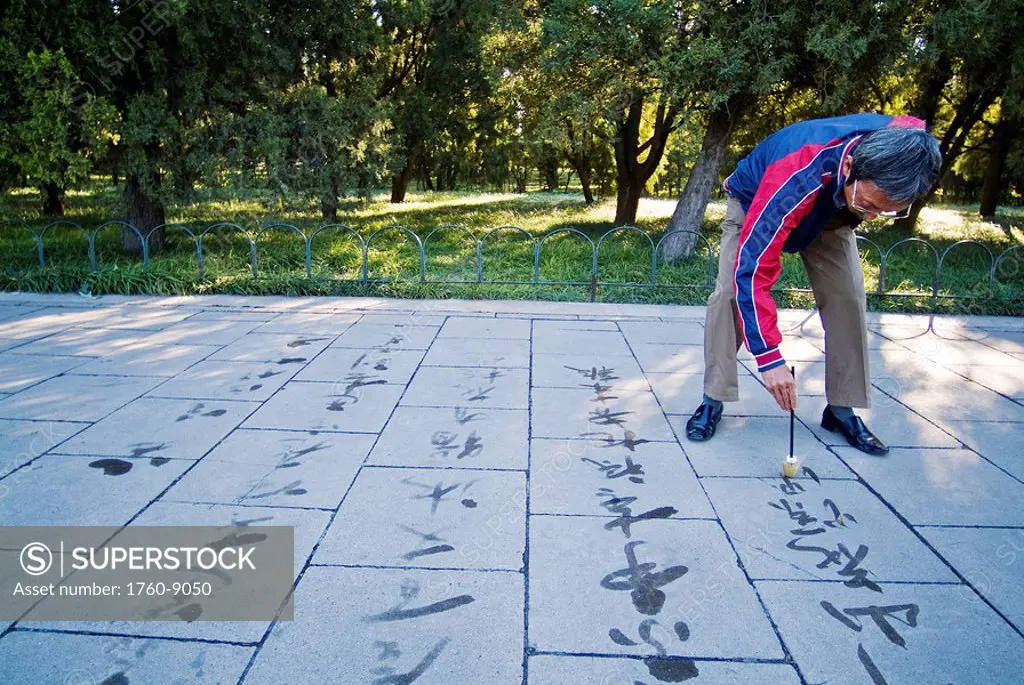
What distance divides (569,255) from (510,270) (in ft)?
4.14

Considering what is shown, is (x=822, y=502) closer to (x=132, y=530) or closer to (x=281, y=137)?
(x=132, y=530)

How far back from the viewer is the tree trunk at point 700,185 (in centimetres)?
979

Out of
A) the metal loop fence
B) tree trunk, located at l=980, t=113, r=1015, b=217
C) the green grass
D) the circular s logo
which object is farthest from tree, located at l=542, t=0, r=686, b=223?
tree trunk, located at l=980, t=113, r=1015, b=217

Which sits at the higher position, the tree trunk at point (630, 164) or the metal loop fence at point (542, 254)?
the tree trunk at point (630, 164)

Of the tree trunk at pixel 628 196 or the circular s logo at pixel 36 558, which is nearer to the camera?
the circular s logo at pixel 36 558

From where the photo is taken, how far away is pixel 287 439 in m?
3.68

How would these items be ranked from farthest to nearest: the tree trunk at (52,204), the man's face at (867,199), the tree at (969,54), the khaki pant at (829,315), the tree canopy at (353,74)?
the tree trunk at (52,204), the tree at (969,54), the tree canopy at (353,74), the khaki pant at (829,315), the man's face at (867,199)

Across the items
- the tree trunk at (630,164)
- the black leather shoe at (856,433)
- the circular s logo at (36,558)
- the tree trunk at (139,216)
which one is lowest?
the circular s logo at (36,558)

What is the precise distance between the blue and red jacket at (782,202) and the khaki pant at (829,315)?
67cm

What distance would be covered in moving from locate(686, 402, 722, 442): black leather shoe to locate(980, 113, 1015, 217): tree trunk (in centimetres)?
1582

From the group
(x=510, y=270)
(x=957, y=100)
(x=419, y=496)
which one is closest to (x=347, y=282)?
(x=510, y=270)

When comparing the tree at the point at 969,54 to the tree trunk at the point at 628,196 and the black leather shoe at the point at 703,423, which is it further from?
the tree trunk at the point at 628,196

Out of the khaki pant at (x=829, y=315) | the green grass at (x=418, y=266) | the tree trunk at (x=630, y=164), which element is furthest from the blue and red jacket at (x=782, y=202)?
the tree trunk at (x=630, y=164)

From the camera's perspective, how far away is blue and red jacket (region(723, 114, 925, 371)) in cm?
282
